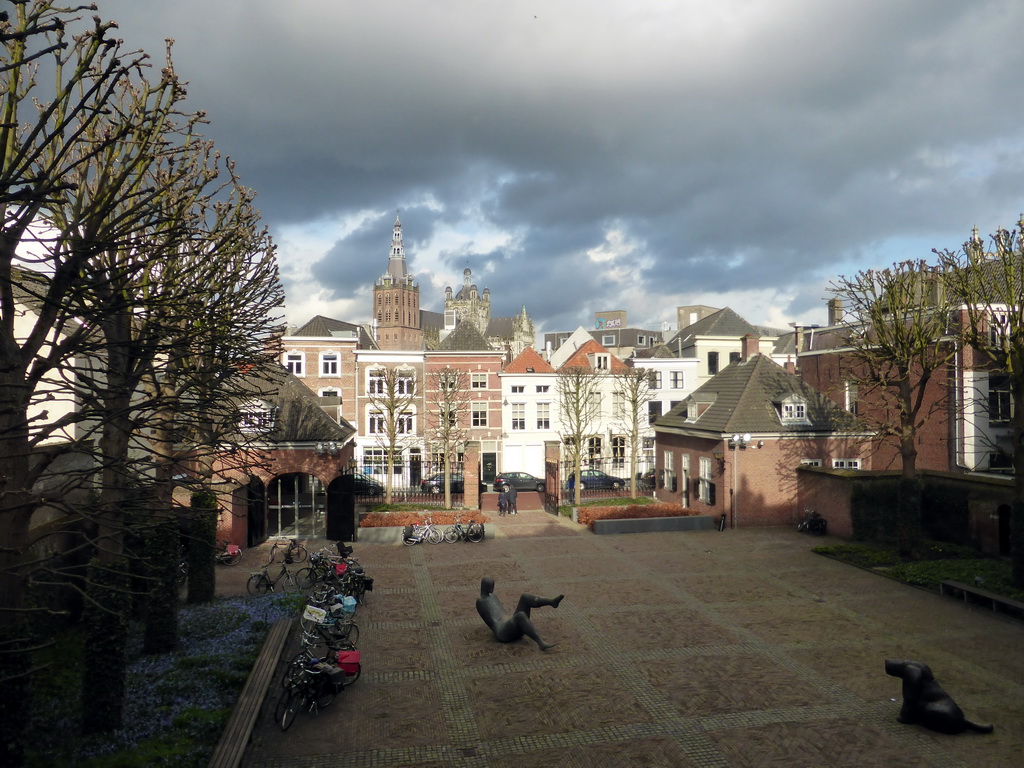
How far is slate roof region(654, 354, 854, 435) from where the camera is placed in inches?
1099

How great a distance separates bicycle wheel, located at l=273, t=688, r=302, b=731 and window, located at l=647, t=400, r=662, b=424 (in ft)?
133

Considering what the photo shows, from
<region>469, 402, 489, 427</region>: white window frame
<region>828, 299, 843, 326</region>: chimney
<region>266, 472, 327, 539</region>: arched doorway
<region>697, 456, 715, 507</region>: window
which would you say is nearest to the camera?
<region>266, 472, 327, 539</region>: arched doorway

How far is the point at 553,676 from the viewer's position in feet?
41.3

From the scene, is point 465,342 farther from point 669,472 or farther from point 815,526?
point 815,526

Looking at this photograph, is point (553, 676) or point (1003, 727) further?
point (553, 676)

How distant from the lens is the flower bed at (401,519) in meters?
26.7

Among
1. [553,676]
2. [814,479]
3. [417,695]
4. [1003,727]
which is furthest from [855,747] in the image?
[814,479]

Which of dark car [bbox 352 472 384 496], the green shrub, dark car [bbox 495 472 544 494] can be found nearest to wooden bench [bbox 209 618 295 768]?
the green shrub

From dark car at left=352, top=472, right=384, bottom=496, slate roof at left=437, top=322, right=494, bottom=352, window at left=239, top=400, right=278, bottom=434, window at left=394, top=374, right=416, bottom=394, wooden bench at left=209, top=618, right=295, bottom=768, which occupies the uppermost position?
slate roof at left=437, top=322, right=494, bottom=352

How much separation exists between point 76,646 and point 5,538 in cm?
597

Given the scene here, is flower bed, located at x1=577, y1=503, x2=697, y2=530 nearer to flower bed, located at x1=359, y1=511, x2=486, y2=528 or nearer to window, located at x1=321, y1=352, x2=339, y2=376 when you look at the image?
flower bed, located at x1=359, y1=511, x2=486, y2=528

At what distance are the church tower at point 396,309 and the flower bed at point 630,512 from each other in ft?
284

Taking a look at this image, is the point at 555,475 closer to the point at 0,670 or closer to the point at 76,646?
the point at 76,646

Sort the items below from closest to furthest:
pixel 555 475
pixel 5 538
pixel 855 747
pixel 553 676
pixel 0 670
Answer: pixel 0 670 → pixel 5 538 → pixel 855 747 → pixel 553 676 → pixel 555 475
